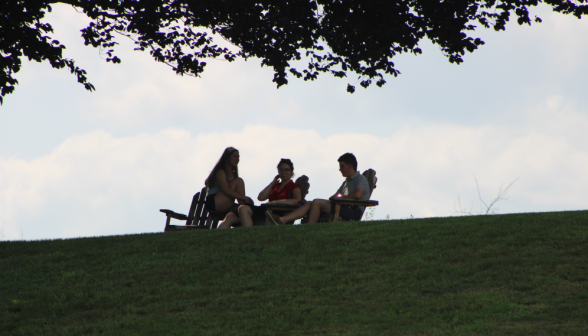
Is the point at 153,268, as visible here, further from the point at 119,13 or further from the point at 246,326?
the point at 119,13

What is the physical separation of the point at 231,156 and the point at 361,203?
2435 millimetres

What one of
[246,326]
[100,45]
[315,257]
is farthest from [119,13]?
[246,326]

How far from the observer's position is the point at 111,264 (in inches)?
328

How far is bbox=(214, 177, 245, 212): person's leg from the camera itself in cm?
1105

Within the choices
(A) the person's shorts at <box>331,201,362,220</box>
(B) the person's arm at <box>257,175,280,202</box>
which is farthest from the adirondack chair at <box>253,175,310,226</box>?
(A) the person's shorts at <box>331,201,362,220</box>

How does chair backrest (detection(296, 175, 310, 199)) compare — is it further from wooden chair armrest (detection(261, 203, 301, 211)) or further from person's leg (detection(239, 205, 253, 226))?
person's leg (detection(239, 205, 253, 226))

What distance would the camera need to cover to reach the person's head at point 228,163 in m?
11.1

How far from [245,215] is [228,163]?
98cm

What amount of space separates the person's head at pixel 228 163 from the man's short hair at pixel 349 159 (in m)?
1.83

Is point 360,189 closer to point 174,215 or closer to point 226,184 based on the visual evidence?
point 226,184

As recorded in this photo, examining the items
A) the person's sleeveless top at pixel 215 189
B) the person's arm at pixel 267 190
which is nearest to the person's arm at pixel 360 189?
the person's arm at pixel 267 190

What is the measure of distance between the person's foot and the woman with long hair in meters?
0.47

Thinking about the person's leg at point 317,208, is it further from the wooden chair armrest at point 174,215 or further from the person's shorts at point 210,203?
the wooden chair armrest at point 174,215

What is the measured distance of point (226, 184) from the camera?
10969 mm
